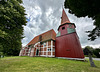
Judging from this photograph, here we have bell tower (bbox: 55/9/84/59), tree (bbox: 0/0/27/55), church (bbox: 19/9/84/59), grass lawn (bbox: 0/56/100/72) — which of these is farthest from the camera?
church (bbox: 19/9/84/59)

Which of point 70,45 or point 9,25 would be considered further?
point 70,45

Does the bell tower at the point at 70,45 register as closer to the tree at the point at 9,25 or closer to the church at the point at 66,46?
the church at the point at 66,46

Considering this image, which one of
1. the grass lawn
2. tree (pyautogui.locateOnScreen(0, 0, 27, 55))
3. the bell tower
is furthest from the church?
tree (pyautogui.locateOnScreen(0, 0, 27, 55))

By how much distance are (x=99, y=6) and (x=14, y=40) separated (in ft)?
24.8

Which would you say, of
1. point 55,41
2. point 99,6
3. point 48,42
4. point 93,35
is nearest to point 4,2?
point 99,6

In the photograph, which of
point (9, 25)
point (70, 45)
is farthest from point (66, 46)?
point (9, 25)

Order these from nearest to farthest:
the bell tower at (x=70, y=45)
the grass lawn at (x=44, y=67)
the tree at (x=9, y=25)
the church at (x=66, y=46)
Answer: the grass lawn at (x=44, y=67)
the tree at (x=9, y=25)
the bell tower at (x=70, y=45)
the church at (x=66, y=46)

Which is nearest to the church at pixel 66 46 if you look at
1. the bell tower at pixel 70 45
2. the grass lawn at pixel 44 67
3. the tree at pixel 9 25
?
the bell tower at pixel 70 45

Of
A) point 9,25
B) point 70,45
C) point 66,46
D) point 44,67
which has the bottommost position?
point 44,67

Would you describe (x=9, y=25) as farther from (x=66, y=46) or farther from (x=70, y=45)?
(x=70, y=45)

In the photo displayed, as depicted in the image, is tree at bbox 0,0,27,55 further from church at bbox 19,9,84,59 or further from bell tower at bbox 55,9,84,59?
bell tower at bbox 55,9,84,59

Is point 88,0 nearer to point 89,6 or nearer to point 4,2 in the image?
point 89,6

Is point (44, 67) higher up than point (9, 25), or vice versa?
point (9, 25)

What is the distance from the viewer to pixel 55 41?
1364cm
